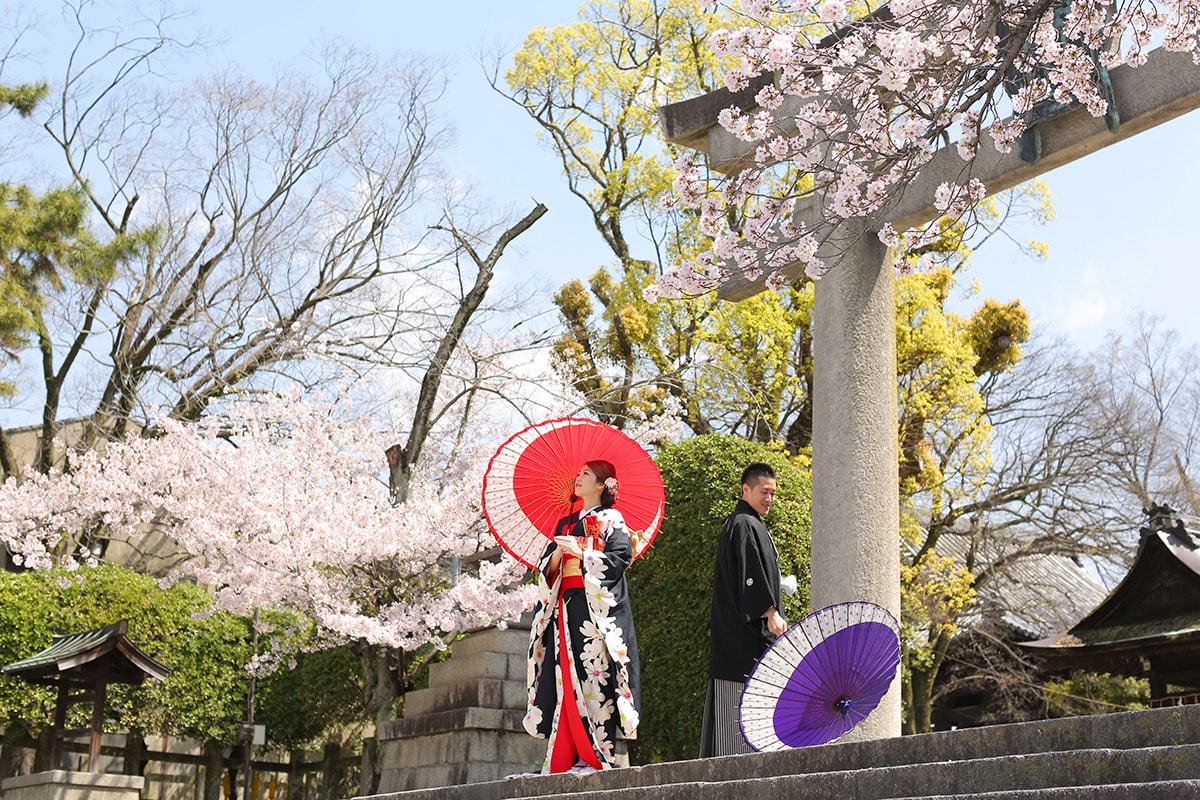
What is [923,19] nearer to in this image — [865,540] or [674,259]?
[865,540]

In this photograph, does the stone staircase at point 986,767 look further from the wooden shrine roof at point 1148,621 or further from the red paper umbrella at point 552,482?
the wooden shrine roof at point 1148,621

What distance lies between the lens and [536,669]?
566 cm

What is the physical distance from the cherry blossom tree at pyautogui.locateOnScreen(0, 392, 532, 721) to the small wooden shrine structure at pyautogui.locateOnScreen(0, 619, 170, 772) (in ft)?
3.05

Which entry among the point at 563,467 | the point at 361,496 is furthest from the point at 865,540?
the point at 361,496

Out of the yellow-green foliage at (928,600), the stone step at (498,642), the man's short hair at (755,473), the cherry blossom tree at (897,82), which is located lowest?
the stone step at (498,642)

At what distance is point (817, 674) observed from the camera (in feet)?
15.9

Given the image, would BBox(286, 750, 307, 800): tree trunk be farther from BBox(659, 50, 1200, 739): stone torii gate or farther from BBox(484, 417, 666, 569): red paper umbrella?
BBox(659, 50, 1200, 739): stone torii gate

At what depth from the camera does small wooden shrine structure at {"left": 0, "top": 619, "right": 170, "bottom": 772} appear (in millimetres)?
9953

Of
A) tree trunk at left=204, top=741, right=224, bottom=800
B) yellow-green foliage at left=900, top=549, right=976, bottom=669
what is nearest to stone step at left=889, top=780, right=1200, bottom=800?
tree trunk at left=204, top=741, right=224, bottom=800

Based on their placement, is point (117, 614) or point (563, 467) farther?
point (117, 614)

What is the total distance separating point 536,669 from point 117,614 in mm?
8116

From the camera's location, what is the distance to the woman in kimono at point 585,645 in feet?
17.5

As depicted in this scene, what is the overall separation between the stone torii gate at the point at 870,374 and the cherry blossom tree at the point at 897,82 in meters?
0.36

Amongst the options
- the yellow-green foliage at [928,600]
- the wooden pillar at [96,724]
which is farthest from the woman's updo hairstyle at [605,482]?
the yellow-green foliage at [928,600]
